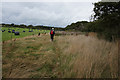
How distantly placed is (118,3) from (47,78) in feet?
20.9

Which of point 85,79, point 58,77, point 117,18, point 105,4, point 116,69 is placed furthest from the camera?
point 105,4

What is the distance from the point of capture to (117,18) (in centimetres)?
482

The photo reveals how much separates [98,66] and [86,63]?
1.27ft

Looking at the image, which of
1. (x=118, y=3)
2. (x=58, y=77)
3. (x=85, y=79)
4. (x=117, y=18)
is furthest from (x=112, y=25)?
(x=58, y=77)

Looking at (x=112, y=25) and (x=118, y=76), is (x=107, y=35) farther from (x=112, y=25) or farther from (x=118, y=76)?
(x=118, y=76)

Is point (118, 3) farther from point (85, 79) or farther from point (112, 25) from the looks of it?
point (85, 79)

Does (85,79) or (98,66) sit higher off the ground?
(98,66)

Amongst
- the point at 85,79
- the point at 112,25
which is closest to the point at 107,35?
the point at 112,25

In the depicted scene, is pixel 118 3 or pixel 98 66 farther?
pixel 118 3

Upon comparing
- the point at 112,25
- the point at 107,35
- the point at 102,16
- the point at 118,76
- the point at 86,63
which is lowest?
the point at 118,76

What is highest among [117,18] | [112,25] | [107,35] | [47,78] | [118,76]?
[117,18]

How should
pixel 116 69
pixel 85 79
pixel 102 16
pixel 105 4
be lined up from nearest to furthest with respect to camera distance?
1. pixel 85 79
2. pixel 116 69
3. pixel 105 4
4. pixel 102 16

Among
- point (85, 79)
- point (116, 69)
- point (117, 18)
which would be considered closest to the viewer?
point (85, 79)

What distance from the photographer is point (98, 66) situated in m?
2.12
